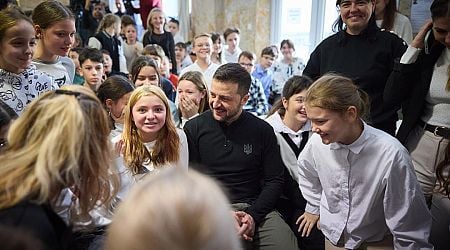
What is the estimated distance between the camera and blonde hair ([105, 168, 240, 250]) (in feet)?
2.01

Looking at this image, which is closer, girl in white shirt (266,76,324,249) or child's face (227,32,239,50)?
girl in white shirt (266,76,324,249)

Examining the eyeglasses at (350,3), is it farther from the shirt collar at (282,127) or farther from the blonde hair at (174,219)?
the blonde hair at (174,219)

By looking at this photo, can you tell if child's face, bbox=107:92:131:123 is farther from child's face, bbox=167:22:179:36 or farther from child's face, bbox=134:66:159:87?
child's face, bbox=167:22:179:36

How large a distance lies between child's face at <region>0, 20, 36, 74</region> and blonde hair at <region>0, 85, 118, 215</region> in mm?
737

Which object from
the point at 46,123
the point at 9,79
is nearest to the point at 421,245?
the point at 46,123

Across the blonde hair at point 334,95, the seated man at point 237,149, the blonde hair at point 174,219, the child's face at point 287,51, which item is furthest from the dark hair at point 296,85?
the child's face at point 287,51

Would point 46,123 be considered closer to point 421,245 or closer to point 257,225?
point 257,225

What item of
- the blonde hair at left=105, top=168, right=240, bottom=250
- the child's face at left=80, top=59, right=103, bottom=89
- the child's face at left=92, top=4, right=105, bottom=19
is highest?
the child's face at left=92, top=4, right=105, bottom=19

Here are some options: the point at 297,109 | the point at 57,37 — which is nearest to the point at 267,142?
the point at 297,109

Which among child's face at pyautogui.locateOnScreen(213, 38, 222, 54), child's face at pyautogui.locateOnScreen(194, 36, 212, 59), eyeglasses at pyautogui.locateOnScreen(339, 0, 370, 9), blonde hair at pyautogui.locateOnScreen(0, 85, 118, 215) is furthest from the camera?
child's face at pyautogui.locateOnScreen(213, 38, 222, 54)

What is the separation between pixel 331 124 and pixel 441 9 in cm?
59

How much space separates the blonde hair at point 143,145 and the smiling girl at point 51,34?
411 millimetres

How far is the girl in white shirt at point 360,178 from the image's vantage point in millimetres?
1472

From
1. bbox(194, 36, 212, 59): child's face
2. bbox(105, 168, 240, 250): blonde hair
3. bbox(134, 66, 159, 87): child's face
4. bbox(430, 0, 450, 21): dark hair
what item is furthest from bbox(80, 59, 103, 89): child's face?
bbox(105, 168, 240, 250): blonde hair
